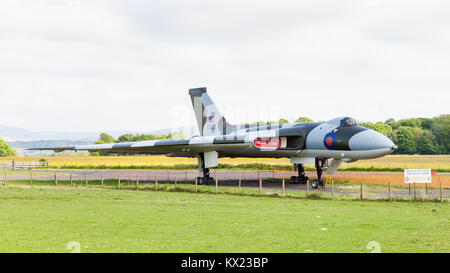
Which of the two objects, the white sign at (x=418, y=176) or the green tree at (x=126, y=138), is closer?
the white sign at (x=418, y=176)

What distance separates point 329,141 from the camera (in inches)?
1016

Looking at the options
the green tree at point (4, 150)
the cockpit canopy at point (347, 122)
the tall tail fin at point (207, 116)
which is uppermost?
the tall tail fin at point (207, 116)

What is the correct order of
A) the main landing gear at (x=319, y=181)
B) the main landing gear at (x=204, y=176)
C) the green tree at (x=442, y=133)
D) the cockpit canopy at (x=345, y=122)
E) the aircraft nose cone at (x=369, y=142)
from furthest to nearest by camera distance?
the green tree at (x=442, y=133), the main landing gear at (x=204, y=176), the main landing gear at (x=319, y=181), the cockpit canopy at (x=345, y=122), the aircraft nose cone at (x=369, y=142)

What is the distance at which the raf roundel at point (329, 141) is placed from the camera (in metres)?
25.6

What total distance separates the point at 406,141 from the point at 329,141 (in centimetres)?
8283

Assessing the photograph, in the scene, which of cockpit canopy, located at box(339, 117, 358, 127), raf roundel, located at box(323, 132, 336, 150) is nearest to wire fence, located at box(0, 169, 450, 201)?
raf roundel, located at box(323, 132, 336, 150)

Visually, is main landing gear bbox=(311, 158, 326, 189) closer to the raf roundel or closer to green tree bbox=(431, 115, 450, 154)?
the raf roundel

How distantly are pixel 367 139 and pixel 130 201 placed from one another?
1289cm

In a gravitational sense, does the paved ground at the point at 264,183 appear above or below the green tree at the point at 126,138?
below

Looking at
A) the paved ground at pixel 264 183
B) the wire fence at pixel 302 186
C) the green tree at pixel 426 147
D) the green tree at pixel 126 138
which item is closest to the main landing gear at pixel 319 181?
the wire fence at pixel 302 186

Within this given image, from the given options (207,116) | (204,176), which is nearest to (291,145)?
(204,176)

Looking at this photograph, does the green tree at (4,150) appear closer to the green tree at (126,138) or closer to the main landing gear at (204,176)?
the green tree at (126,138)

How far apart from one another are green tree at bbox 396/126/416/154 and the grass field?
88.1 metres

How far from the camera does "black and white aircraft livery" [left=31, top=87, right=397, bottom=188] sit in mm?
24781
